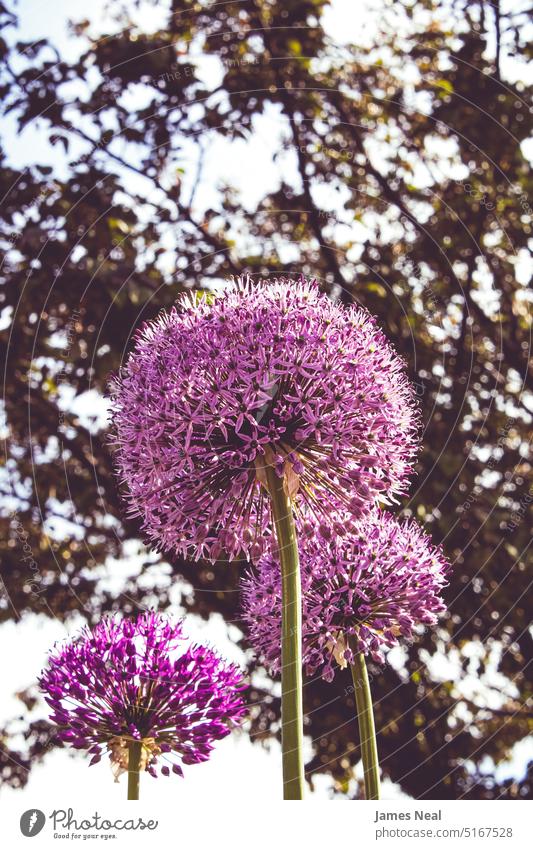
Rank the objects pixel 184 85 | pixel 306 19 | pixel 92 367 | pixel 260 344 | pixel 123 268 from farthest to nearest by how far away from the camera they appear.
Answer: pixel 306 19 → pixel 184 85 → pixel 123 268 → pixel 92 367 → pixel 260 344

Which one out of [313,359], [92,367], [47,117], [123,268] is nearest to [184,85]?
[47,117]

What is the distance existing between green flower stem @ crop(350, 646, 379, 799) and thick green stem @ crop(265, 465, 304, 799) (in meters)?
0.36

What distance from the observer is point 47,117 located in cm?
620

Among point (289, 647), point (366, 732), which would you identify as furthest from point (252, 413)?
point (366, 732)

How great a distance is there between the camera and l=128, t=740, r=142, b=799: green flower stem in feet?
7.01

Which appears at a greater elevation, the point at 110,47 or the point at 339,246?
the point at 110,47

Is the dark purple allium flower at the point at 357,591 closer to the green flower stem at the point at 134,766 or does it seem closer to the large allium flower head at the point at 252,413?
the large allium flower head at the point at 252,413

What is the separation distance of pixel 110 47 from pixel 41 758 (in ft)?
18.2

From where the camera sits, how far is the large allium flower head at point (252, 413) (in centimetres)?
234

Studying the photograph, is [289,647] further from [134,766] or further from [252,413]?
[252,413]

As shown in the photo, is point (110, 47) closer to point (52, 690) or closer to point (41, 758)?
point (41, 758)

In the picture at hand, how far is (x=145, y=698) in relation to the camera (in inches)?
88.2

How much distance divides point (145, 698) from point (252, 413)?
32.6 inches

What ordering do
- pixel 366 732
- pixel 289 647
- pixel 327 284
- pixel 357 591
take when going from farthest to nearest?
pixel 327 284, pixel 357 591, pixel 366 732, pixel 289 647
